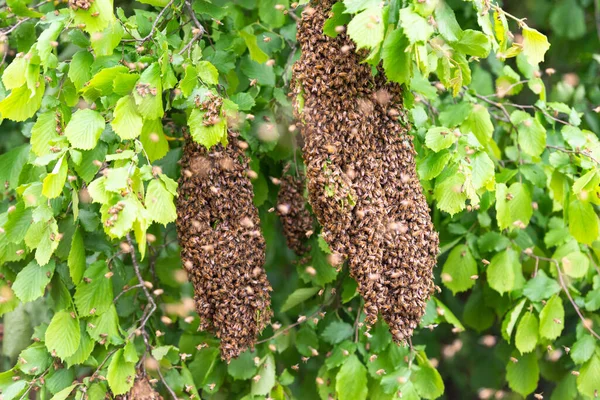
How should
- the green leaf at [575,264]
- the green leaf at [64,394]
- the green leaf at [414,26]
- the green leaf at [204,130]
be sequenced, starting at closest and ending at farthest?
1. the green leaf at [414,26]
2. the green leaf at [204,130]
3. the green leaf at [64,394]
4. the green leaf at [575,264]

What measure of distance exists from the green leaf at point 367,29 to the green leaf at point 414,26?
62 mm

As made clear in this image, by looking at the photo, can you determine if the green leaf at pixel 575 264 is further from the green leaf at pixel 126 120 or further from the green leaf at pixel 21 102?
the green leaf at pixel 21 102

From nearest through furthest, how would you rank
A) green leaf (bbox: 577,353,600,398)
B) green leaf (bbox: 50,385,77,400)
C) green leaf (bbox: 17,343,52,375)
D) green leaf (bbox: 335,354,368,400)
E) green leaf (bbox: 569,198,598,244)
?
1. green leaf (bbox: 50,385,77,400)
2. green leaf (bbox: 17,343,52,375)
3. green leaf (bbox: 569,198,598,244)
4. green leaf (bbox: 335,354,368,400)
5. green leaf (bbox: 577,353,600,398)

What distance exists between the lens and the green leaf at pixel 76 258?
8.03ft

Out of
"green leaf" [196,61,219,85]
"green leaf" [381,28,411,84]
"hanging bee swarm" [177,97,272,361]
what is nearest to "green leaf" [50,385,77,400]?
"hanging bee swarm" [177,97,272,361]

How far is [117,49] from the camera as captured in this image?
2367 millimetres

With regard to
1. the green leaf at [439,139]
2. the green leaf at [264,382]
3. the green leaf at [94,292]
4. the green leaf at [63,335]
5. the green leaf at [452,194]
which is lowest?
the green leaf at [264,382]

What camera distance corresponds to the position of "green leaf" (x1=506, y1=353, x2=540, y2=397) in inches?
123

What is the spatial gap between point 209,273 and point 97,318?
52 centimetres

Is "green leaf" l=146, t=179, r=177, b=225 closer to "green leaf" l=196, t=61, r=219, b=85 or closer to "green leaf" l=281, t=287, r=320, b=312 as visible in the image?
"green leaf" l=196, t=61, r=219, b=85

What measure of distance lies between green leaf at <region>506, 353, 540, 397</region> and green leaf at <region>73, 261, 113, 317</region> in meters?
1.67

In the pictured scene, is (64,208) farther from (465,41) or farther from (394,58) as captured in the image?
(465,41)

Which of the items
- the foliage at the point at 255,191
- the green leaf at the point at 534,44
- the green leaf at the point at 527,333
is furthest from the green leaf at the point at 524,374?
the green leaf at the point at 534,44

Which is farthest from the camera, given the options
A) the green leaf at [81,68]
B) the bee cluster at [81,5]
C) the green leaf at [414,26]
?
→ the green leaf at [81,68]
